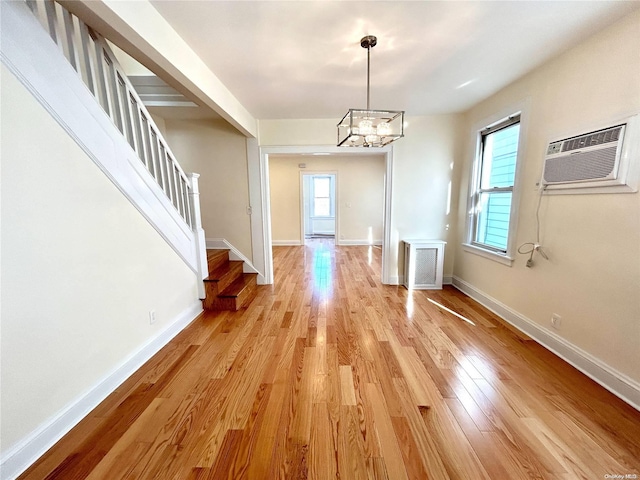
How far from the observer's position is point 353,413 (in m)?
1.51

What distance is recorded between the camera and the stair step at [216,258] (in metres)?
3.22

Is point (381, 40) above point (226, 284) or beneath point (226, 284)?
above

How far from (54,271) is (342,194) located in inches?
241

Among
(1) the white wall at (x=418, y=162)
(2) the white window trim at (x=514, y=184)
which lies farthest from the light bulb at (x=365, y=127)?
(1) the white wall at (x=418, y=162)

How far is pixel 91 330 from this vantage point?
157 cm

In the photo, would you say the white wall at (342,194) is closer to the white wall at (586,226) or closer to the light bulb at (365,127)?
the white wall at (586,226)

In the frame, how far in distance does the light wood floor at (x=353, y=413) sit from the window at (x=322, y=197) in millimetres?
6619

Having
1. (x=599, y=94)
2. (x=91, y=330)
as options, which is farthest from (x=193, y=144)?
(x=599, y=94)

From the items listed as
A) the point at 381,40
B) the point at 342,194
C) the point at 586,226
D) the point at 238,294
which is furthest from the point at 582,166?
the point at 342,194

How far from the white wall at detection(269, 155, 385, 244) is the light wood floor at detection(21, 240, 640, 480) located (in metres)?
4.70

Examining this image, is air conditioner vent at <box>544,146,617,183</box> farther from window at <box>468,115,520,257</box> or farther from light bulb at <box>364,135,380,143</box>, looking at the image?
light bulb at <box>364,135,380,143</box>

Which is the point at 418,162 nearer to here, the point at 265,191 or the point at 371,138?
the point at 371,138

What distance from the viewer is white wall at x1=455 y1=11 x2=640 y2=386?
62.3 inches

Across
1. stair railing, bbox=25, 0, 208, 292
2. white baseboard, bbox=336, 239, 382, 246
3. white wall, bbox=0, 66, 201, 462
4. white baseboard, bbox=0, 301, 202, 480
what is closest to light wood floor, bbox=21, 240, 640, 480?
white baseboard, bbox=0, 301, 202, 480
